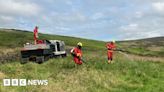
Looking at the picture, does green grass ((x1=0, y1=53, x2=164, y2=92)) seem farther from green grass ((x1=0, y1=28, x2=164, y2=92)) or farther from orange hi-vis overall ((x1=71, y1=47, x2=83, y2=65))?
orange hi-vis overall ((x1=71, y1=47, x2=83, y2=65))

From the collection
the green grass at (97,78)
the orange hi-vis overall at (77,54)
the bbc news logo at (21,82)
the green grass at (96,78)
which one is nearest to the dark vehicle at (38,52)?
the green grass at (97,78)

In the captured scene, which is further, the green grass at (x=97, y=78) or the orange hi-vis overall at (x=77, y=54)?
the orange hi-vis overall at (x=77, y=54)

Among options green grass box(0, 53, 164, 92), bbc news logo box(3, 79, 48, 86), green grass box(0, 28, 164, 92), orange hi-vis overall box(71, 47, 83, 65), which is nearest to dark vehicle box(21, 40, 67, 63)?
green grass box(0, 53, 164, 92)

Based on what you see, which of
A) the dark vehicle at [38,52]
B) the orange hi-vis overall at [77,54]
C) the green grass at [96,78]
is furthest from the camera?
the dark vehicle at [38,52]

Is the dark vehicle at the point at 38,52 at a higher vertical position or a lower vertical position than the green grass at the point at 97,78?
higher

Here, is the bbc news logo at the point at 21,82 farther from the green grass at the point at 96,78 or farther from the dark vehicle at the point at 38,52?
the dark vehicle at the point at 38,52

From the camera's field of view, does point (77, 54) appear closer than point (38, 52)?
Yes

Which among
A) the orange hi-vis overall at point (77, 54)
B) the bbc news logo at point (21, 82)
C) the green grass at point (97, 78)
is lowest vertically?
the green grass at point (97, 78)

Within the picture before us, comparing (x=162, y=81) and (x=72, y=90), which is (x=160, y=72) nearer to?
(x=162, y=81)

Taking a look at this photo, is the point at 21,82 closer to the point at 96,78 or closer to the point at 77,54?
the point at 96,78

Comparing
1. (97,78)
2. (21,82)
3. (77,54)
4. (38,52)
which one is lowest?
(97,78)

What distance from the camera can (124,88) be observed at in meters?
20.0

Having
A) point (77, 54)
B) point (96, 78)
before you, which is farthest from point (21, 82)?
point (77, 54)

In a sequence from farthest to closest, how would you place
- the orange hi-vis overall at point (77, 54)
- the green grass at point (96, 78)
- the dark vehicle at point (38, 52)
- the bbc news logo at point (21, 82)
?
the dark vehicle at point (38, 52) < the orange hi-vis overall at point (77, 54) < the green grass at point (96, 78) < the bbc news logo at point (21, 82)
